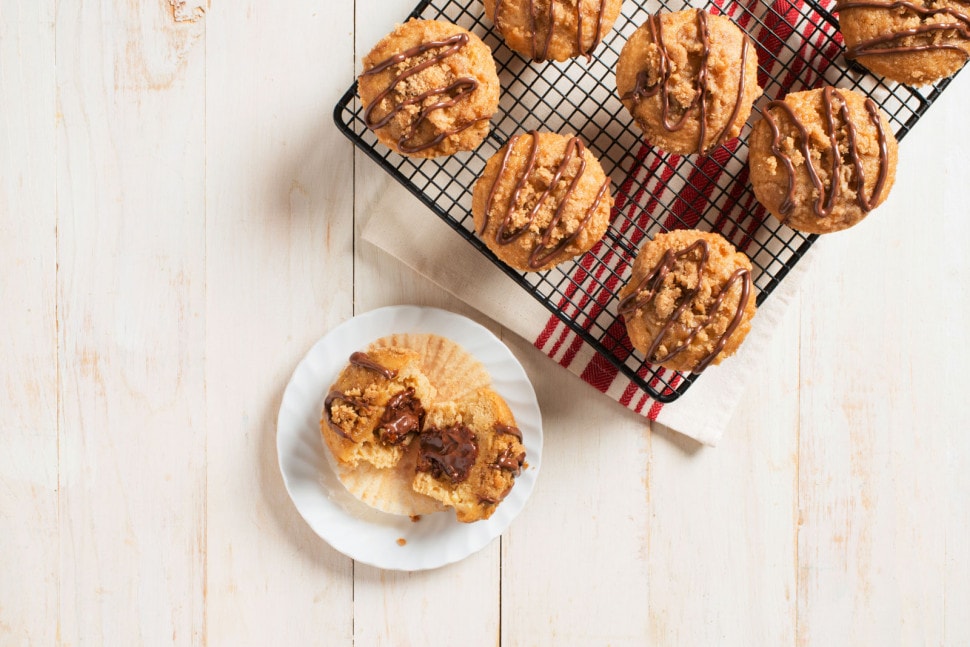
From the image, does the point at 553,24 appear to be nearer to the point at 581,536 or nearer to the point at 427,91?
the point at 427,91

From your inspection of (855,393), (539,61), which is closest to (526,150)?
(539,61)

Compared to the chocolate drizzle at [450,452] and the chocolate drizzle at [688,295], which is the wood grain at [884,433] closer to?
the chocolate drizzle at [688,295]

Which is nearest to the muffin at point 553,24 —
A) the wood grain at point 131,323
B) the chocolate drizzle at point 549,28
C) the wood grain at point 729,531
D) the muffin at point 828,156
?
the chocolate drizzle at point 549,28

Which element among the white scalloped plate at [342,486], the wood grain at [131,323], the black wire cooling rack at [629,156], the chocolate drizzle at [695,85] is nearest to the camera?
the chocolate drizzle at [695,85]

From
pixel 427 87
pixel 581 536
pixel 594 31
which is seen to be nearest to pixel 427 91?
pixel 427 87

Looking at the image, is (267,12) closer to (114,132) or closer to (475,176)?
(114,132)

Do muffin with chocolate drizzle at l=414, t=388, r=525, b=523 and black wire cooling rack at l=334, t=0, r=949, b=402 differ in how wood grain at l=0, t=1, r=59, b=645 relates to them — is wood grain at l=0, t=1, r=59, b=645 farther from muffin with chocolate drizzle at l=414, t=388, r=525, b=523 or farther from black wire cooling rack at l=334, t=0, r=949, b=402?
muffin with chocolate drizzle at l=414, t=388, r=525, b=523

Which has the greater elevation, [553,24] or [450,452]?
[553,24]
